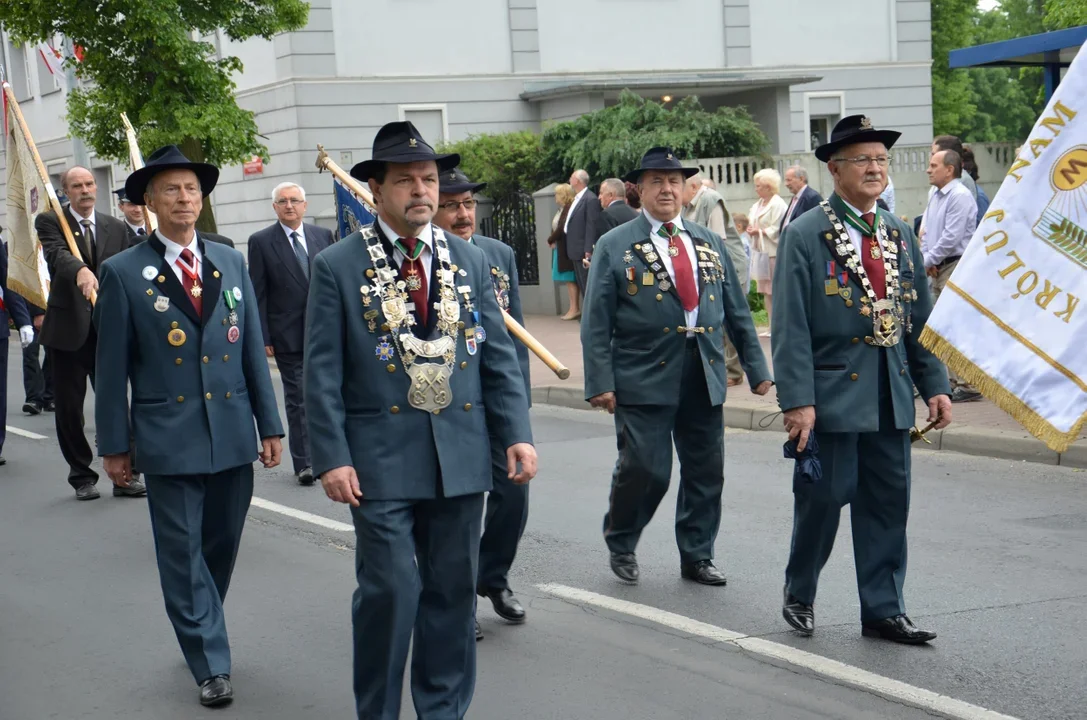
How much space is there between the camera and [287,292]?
1038cm

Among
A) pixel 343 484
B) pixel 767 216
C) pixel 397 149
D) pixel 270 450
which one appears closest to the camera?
pixel 343 484

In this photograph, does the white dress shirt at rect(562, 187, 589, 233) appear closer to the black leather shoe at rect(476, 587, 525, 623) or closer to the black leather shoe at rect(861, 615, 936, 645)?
the black leather shoe at rect(476, 587, 525, 623)

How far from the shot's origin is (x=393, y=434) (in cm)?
477

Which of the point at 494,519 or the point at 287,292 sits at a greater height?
the point at 287,292

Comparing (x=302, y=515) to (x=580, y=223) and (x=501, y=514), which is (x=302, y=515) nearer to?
(x=501, y=514)

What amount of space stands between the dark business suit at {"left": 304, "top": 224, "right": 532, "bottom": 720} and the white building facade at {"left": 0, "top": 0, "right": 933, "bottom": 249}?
22843mm

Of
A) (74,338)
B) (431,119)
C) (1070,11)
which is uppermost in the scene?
(1070,11)

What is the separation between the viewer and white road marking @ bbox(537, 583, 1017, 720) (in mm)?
5129

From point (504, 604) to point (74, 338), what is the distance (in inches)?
196

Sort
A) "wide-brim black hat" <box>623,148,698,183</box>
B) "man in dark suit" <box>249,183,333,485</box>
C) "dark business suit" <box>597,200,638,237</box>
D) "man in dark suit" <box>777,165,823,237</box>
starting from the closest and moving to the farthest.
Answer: "wide-brim black hat" <box>623,148,698,183</box> < "man in dark suit" <box>249,183,333,485</box> < "man in dark suit" <box>777,165,823,237</box> < "dark business suit" <box>597,200,638,237</box>

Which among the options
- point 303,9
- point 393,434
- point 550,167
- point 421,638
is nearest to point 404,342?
point 393,434

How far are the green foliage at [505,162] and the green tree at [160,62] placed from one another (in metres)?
4.69

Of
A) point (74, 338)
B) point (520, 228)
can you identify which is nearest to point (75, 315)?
point (74, 338)

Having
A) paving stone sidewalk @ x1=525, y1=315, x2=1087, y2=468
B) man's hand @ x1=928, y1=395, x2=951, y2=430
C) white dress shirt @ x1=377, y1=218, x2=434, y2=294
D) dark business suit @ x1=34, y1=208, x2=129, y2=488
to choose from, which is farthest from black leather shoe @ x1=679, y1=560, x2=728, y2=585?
dark business suit @ x1=34, y1=208, x2=129, y2=488
